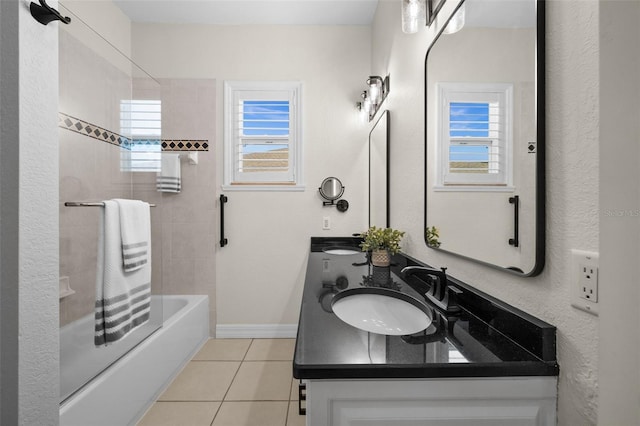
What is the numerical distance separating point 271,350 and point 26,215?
6.73 ft

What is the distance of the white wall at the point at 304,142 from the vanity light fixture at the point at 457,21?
59.4 inches

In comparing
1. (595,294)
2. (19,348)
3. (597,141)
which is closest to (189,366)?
(19,348)

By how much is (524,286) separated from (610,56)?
21.2 inches

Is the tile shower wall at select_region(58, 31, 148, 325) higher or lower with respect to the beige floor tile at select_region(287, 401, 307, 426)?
higher

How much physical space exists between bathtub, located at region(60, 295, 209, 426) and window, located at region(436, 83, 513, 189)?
186 cm

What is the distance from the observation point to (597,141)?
0.54 metres

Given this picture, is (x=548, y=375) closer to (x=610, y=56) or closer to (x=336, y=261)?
(x=610, y=56)

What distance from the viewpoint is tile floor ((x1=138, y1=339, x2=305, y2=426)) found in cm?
158

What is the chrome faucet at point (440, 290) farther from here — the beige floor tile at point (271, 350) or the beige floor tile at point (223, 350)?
the beige floor tile at point (223, 350)

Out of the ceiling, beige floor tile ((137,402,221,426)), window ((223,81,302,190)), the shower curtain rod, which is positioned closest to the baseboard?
beige floor tile ((137,402,221,426))

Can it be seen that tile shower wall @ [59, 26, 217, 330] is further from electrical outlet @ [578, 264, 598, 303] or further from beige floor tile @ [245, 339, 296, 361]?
electrical outlet @ [578, 264, 598, 303]

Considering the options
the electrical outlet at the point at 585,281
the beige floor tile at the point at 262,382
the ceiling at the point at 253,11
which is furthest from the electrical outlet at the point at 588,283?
the ceiling at the point at 253,11

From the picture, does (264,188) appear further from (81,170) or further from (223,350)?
(223,350)

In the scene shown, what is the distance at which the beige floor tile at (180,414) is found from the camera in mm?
1555
